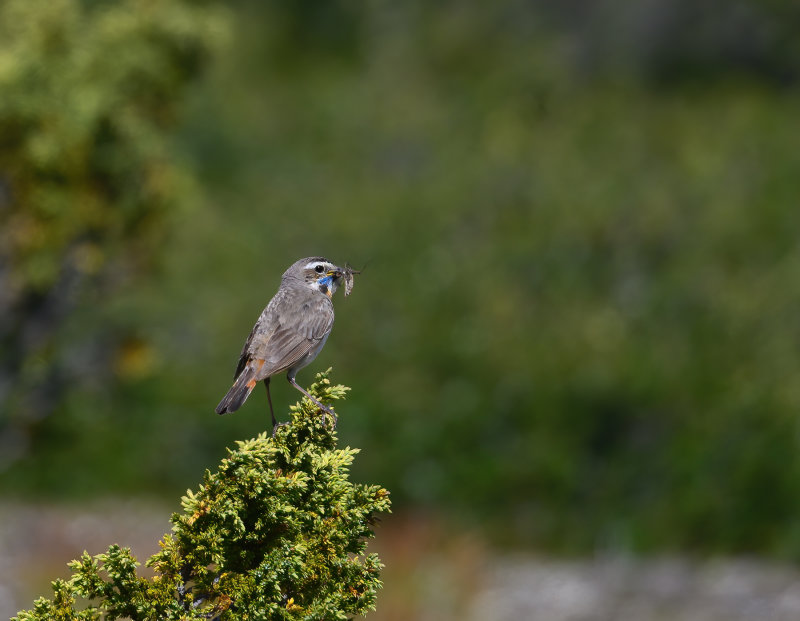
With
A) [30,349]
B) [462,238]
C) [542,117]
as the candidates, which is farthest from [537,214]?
[30,349]

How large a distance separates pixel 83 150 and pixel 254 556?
1133cm

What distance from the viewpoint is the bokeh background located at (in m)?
17.3

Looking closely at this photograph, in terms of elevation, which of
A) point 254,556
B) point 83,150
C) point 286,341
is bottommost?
point 254,556

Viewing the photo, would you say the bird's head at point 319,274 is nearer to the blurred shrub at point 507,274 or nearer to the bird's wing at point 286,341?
the bird's wing at point 286,341

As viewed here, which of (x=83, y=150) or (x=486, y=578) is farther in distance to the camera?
(x=486, y=578)

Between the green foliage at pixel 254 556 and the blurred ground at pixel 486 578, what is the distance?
11.1 metres

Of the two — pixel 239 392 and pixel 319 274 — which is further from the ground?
pixel 319 274

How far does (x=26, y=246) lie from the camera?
16609mm

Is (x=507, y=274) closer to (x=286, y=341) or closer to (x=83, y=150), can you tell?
(x=83, y=150)

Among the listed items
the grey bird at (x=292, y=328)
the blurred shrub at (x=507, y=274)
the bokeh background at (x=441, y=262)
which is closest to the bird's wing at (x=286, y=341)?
the grey bird at (x=292, y=328)

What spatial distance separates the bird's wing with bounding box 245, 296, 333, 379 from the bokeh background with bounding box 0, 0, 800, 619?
8526 millimetres

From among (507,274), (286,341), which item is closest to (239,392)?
(286,341)

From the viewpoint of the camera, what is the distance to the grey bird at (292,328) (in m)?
7.77

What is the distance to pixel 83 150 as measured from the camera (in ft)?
52.5
